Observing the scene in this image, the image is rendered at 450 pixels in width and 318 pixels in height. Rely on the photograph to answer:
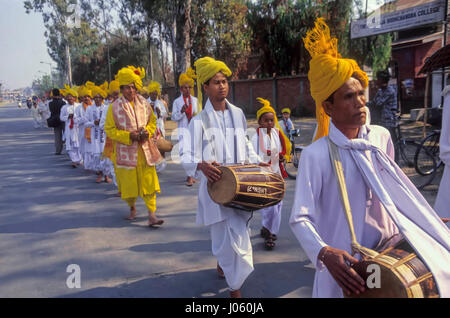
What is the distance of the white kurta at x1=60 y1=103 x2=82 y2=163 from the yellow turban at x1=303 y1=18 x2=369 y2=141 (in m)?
10.0

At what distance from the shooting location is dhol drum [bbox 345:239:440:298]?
5.13ft

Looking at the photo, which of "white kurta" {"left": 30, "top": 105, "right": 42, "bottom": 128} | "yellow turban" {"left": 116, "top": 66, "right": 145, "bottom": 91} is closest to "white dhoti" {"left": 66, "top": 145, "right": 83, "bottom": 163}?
"yellow turban" {"left": 116, "top": 66, "right": 145, "bottom": 91}

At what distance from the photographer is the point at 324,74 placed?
204cm

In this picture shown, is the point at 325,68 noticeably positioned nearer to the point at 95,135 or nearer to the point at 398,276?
the point at 398,276

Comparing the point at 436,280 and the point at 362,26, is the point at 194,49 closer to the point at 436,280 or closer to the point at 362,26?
the point at 362,26

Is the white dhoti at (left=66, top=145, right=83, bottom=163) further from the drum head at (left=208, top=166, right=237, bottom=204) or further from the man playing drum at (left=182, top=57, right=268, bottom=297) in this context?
the drum head at (left=208, top=166, right=237, bottom=204)

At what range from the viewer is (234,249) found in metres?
3.40

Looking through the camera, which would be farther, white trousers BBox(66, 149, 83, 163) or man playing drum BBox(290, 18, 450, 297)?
white trousers BBox(66, 149, 83, 163)

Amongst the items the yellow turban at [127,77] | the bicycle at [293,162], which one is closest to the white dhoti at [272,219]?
the yellow turban at [127,77]

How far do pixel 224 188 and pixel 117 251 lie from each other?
2067mm

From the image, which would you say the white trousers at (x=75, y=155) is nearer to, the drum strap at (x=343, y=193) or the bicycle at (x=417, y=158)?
the bicycle at (x=417, y=158)

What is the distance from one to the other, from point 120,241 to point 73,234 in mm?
824

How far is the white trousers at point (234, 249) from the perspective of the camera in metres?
3.37

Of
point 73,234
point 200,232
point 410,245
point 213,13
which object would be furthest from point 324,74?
point 213,13
